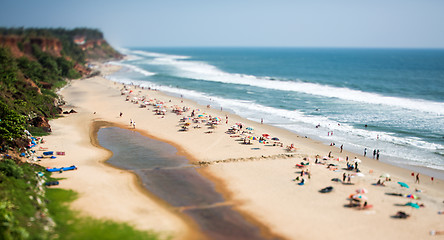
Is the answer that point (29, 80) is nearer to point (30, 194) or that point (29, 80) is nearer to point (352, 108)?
point (30, 194)

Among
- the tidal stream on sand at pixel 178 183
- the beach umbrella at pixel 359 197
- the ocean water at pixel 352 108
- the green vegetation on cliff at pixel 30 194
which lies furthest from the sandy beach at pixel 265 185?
the ocean water at pixel 352 108

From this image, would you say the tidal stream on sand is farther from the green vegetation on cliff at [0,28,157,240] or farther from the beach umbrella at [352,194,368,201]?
the beach umbrella at [352,194,368,201]

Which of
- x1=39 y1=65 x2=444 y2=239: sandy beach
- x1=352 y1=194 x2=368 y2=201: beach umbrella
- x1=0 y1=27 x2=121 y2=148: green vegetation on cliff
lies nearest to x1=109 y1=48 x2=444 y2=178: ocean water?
x1=39 y1=65 x2=444 y2=239: sandy beach

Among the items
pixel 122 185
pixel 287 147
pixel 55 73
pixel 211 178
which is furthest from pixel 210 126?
pixel 55 73

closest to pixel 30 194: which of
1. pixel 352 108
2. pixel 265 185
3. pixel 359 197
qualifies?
pixel 265 185

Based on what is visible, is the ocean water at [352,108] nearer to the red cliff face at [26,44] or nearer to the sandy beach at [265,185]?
the sandy beach at [265,185]

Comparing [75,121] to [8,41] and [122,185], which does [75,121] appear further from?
[8,41]
